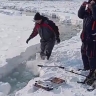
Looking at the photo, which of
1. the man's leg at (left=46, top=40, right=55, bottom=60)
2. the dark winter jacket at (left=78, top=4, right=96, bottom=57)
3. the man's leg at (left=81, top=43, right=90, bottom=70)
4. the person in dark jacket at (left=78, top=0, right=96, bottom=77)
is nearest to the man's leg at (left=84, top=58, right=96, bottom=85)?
the person in dark jacket at (left=78, top=0, right=96, bottom=77)

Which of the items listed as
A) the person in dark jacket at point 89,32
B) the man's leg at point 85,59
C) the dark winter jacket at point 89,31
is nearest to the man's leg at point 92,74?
the person in dark jacket at point 89,32

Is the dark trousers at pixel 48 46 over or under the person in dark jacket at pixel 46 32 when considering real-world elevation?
under

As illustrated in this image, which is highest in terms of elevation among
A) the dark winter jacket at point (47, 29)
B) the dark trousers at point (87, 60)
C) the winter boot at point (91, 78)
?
the dark winter jacket at point (47, 29)

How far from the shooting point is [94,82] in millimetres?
5117

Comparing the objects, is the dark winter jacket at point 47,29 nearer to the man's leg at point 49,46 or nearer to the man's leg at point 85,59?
the man's leg at point 49,46

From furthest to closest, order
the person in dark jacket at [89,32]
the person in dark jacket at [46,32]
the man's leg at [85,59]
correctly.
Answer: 1. the person in dark jacket at [46,32]
2. the man's leg at [85,59]
3. the person in dark jacket at [89,32]

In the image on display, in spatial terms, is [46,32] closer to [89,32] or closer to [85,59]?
[85,59]

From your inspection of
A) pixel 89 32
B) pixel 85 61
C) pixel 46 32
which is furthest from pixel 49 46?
pixel 89 32

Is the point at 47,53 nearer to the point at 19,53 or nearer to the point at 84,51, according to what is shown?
the point at 19,53

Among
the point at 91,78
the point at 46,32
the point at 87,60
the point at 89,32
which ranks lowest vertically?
the point at 91,78

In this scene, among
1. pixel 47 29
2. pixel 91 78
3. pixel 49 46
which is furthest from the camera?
pixel 49 46

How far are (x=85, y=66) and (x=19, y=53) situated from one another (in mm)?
2876

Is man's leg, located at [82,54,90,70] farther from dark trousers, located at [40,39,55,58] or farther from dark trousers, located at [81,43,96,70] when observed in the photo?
dark trousers, located at [40,39,55,58]

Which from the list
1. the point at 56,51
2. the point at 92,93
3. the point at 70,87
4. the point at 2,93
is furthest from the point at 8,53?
the point at 92,93
